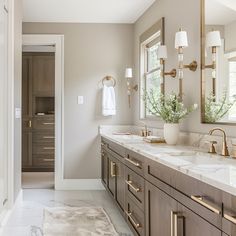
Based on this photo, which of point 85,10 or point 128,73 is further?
point 128,73

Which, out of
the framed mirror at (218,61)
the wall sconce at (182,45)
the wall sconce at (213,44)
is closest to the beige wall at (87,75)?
the wall sconce at (182,45)

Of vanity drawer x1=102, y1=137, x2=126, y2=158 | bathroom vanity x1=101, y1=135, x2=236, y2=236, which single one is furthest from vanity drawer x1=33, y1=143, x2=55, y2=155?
bathroom vanity x1=101, y1=135, x2=236, y2=236

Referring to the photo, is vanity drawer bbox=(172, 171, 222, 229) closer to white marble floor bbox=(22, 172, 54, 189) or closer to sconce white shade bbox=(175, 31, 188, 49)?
sconce white shade bbox=(175, 31, 188, 49)

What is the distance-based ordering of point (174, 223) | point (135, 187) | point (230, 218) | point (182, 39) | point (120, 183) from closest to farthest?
point (230, 218) → point (174, 223) → point (135, 187) → point (182, 39) → point (120, 183)

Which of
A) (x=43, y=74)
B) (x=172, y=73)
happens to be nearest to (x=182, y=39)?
(x=172, y=73)

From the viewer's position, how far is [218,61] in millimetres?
2439

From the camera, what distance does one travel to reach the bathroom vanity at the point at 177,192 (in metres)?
1.27

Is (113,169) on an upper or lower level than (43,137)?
lower

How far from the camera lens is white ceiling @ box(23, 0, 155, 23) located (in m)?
4.11

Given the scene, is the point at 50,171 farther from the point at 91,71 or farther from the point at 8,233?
the point at 8,233

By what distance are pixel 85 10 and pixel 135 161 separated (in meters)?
2.45

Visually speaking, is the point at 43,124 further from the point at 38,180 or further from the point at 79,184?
the point at 79,184

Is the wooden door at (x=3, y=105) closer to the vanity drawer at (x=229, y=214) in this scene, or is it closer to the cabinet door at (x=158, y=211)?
the cabinet door at (x=158, y=211)

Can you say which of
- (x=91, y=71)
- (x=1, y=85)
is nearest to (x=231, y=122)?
(x=1, y=85)
